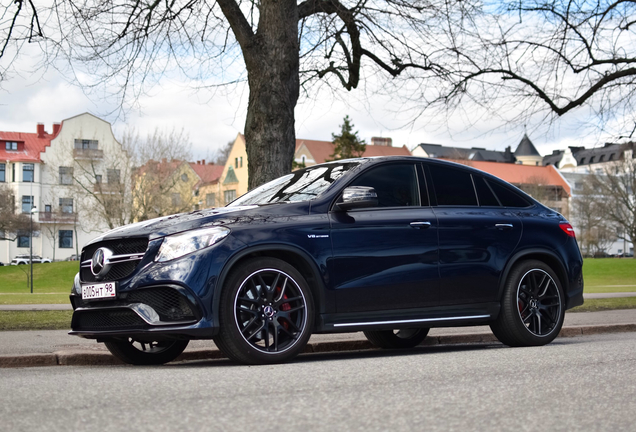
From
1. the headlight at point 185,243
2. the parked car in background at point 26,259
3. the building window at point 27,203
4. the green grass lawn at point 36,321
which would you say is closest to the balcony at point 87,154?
the building window at point 27,203

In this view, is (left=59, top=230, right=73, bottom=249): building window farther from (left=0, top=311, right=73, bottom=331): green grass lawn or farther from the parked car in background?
(left=0, top=311, right=73, bottom=331): green grass lawn

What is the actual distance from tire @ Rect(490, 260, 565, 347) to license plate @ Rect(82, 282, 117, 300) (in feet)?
12.2

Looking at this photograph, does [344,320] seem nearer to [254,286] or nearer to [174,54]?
[254,286]

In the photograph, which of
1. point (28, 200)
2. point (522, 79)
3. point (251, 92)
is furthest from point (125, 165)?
point (251, 92)

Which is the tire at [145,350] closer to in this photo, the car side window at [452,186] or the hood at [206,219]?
the hood at [206,219]

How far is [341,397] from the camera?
4.58 metres

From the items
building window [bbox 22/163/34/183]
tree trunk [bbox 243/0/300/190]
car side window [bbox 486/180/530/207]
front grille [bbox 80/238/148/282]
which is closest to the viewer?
front grille [bbox 80/238/148/282]

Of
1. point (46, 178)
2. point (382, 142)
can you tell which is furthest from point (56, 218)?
point (382, 142)

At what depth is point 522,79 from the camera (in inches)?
701

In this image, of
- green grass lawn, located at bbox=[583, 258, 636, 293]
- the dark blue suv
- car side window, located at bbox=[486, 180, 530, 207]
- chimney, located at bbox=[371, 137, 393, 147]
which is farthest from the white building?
the dark blue suv

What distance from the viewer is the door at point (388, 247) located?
23.0ft

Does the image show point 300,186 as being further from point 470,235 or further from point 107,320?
point 107,320

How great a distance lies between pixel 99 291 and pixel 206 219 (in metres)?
1.03

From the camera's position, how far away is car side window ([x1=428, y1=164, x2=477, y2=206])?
8.00m
